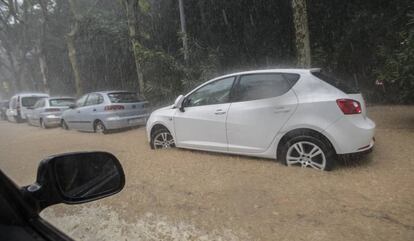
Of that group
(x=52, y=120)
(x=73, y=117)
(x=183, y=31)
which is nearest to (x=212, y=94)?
(x=183, y=31)

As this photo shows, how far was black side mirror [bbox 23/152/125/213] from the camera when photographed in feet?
4.62

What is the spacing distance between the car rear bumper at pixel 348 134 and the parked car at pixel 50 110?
37.9ft

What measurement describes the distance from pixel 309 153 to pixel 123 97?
6.88m

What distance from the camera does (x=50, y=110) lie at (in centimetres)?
1321

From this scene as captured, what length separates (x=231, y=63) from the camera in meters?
13.8

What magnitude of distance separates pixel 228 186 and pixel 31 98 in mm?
16040

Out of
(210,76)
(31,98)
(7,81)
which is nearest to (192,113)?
(210,76)

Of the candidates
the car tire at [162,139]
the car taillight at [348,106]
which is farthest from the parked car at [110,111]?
the car taillight at [348,106]

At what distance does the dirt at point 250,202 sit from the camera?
332 centimetres

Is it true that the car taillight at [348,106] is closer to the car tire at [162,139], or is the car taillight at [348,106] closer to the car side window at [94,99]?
the car tire at [162,139]

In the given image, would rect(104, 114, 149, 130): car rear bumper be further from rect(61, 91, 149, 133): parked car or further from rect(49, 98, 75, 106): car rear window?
rect(49, 98, 75, 106): car rear window

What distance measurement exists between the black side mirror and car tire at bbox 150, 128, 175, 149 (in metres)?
4.97

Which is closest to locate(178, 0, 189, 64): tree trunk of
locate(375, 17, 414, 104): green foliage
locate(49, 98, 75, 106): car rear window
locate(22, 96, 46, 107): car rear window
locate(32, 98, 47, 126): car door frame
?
locate(49, 98, 75, 106): car rear window

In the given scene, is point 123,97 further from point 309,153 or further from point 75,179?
point 75,179
